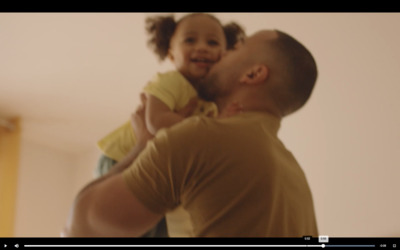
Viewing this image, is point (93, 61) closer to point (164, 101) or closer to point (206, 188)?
Result: point (164, 101)

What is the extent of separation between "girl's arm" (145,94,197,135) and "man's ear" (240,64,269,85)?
12 centimetres

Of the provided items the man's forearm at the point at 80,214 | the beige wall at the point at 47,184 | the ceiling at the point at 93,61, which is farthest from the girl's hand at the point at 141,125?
the beige wall at the point at 47,184

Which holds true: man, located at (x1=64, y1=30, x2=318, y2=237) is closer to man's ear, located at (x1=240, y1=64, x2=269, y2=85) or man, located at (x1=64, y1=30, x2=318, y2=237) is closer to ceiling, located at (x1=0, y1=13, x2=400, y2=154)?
man's ear, located at (x1=240, y1=64, x2=269, y2=85)

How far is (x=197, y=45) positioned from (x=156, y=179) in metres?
0.38

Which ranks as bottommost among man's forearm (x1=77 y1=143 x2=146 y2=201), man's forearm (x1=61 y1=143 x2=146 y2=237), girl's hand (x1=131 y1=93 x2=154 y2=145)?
man's forearm (x1=61 y1=143 x2=146 y2=237)

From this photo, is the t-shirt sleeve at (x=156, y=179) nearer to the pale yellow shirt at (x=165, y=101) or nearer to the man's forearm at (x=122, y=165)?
the man's forearm at (x=122, y=165)

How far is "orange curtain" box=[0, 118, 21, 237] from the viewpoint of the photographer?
1.35 metres

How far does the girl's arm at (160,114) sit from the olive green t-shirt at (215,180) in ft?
0.35

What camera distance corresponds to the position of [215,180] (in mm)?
793
